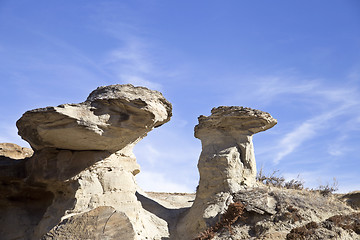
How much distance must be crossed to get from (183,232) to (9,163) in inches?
208

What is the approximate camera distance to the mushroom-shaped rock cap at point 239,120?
12.1 metres

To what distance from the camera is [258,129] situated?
12.2 metres

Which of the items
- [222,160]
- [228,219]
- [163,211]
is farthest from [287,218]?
[163,211]

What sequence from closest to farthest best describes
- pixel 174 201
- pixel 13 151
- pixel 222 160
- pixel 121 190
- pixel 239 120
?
pixel 121 190 < pixel 222 160 < pixel 239 120 < pixel 13 151 < pixel 174 201

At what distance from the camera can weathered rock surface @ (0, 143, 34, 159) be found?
42.5 ft

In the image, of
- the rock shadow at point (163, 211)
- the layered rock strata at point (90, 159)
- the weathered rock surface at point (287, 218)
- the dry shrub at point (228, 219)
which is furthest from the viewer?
the rock shadow at point (163, 211)

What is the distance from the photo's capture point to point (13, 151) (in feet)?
43.7

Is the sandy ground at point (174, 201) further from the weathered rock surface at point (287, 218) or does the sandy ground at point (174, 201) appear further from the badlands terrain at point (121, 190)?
the weathered rock surface at point (287, 218)

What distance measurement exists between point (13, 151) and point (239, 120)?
7.54 metres

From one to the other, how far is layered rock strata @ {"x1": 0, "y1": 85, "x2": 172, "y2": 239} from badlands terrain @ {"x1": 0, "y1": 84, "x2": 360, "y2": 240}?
0.08 feet

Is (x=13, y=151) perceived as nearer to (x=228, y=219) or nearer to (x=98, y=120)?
(x=98, y=120)

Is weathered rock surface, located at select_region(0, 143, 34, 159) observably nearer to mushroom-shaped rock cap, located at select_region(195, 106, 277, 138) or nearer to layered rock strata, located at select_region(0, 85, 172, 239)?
layered rock strata, located at select_region(0, 85, 172, 239)

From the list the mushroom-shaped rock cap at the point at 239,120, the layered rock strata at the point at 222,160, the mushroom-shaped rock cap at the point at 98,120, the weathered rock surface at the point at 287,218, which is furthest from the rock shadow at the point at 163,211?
the mushroom-shaped rock cap at the point at 239,120

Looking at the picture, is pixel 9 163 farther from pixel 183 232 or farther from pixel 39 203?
pixel 183 232
